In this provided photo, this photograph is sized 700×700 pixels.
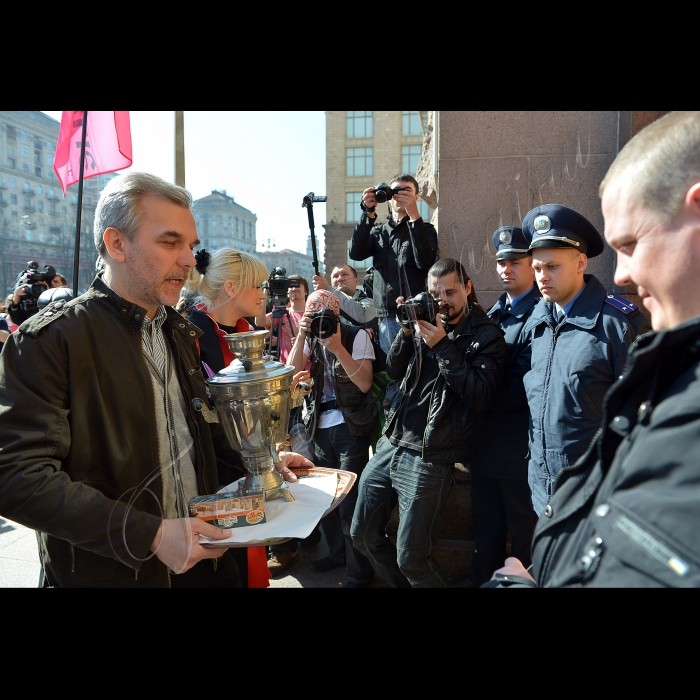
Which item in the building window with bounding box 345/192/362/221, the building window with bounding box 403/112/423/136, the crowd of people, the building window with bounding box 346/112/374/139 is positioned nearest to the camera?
the crowd of people

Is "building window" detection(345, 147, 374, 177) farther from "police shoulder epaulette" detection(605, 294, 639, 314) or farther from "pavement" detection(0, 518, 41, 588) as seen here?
"police shoulder epaulette" detection(605, 294, 639, 314)

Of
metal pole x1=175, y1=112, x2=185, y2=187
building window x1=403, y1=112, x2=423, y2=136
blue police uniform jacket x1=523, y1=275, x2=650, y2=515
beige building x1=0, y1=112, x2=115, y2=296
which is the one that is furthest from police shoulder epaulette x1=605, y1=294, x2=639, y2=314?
beige building x1=0, y1=112, x2=115, y2=296

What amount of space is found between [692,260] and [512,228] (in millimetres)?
2282

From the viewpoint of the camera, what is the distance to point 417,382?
9.02 ft

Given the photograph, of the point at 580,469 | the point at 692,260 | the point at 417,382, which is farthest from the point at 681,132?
the point at 417,382

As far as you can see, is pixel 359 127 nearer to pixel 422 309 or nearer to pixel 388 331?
pixel 388 331

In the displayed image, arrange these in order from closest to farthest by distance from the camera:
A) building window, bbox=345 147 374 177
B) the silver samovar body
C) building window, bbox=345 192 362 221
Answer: the silver samovar body
building window, bbox=345 147 374 177
building window, bbox=345 192 362 221

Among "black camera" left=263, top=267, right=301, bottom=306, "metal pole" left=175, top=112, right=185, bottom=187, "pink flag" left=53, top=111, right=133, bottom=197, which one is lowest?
"black camera" left=263, top=267, right=301, bottom=306

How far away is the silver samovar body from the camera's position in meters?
1.48

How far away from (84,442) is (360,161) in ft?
49.9

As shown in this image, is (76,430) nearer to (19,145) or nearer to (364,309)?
(364,309)

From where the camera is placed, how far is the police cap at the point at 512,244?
115 inches

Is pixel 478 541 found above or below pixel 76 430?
below

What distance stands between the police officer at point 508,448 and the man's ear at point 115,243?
1.93m
